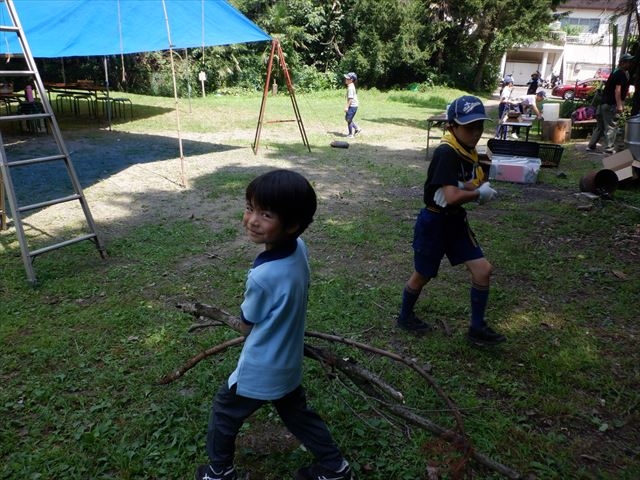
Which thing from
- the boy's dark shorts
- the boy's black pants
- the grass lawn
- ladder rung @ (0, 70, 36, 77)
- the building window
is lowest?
the grass lawn

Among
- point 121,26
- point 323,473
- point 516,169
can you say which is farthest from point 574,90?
point 323,473

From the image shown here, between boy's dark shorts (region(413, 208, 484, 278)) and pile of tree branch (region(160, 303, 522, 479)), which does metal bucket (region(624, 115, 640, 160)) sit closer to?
boy's dark shorts (region(413, 208, 484, 278))

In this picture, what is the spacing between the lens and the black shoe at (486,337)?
326 cm

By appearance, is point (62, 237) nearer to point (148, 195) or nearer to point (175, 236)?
point (175, 236)

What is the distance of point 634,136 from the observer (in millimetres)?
7305

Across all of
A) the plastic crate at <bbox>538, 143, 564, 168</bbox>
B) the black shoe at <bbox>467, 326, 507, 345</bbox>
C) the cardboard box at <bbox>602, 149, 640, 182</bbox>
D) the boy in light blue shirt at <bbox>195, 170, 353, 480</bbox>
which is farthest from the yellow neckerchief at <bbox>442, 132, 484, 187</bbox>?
the plastic crate at <bbox>538, 143, 564, 168</bbox>

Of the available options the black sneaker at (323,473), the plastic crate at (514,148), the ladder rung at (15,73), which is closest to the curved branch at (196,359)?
the black sneaker at (323,473)

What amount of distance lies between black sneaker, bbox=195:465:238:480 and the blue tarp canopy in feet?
29.3

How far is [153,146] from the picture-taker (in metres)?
10.6

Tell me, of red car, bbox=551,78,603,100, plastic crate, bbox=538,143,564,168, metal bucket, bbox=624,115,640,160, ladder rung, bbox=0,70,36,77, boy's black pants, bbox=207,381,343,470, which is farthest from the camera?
red car, bbox=551,78,603,100

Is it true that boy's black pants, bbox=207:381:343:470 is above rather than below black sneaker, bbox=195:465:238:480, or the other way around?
above

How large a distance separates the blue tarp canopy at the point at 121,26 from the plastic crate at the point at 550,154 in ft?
18.9

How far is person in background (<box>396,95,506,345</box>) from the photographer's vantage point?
9.35 ft

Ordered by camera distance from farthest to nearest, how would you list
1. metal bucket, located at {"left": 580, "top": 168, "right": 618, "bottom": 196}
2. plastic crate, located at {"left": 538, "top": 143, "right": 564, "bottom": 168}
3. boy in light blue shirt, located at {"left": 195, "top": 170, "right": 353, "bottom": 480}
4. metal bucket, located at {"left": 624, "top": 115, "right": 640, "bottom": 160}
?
1. plastic crate, located at {"left": 538, "top": 143, "right": 564, "bottom": 168}
2. metal bucket, located at {"left": 624, "top": 115, "right": 640, "bottom": 160}
3. metal bucket, located at {"left": 580, "top": 168, "right": 618, "bottom": 196}
4. boy in light blue shirt, located at {"left": 195, "top": 170, "right": 353, "bottom": 480}
